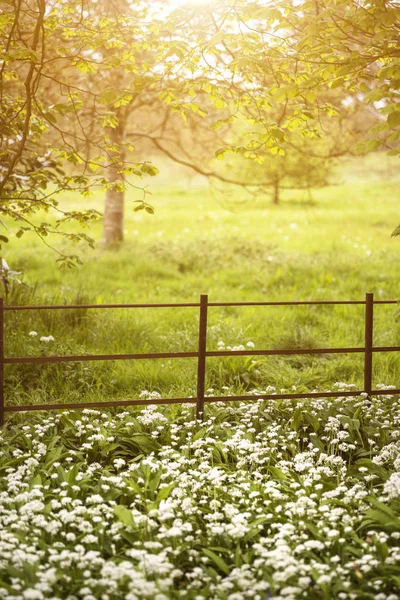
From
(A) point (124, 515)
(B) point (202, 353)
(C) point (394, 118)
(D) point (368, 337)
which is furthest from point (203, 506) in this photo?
(C) point (394, 118)

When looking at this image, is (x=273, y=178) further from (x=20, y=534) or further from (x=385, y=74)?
(x=20, y=534)

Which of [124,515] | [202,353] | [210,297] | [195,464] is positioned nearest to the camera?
[124,515]

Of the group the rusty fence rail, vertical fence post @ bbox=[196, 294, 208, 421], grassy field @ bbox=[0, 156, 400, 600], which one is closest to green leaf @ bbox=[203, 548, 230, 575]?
grassy field @ bbox=[0, 156, 400, 600]

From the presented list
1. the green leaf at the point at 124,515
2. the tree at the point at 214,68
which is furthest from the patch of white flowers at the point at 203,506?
the tree at the point at 214,68

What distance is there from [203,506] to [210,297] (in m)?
8.17

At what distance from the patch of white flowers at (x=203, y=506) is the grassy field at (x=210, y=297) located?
1.10 meters

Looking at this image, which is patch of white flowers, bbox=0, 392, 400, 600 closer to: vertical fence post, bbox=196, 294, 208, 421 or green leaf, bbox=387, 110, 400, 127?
vertical fence post, bbox=196, 294, 208, 421

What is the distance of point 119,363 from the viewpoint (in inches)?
347

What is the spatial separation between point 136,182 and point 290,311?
92.3ft

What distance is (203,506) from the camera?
17.5ft

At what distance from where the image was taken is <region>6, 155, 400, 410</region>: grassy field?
27.9ft

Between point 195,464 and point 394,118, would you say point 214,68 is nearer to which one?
point 394,118

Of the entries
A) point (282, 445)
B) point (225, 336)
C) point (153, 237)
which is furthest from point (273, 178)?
point (282, 445)

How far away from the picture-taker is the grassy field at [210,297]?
8516 mm
